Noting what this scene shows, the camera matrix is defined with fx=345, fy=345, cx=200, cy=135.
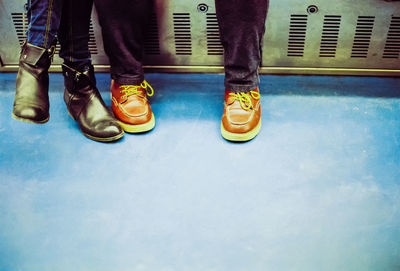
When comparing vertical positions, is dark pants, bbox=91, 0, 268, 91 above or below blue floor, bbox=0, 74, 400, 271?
above

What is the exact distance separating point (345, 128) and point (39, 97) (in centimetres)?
103

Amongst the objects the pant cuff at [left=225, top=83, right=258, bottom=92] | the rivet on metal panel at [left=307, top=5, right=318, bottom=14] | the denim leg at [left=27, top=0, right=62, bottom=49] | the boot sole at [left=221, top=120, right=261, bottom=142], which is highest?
the denim leg at [left=27, top=0, right=62, bottom=49]

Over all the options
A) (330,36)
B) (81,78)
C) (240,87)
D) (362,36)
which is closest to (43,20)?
(81,78)

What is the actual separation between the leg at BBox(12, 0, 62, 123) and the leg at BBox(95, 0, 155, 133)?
17 centimetres

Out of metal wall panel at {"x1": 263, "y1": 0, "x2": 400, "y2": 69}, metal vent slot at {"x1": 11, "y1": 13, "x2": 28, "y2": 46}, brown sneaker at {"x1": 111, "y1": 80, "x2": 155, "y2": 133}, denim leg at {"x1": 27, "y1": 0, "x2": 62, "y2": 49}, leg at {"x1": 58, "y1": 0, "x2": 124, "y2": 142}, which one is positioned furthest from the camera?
metal vent slot at {"x1": 11, "y1": 13, "x2": 28, "y2": 46}

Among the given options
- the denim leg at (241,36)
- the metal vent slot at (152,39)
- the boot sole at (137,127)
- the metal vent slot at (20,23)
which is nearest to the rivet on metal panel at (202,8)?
the metal vent slot at (152,39)

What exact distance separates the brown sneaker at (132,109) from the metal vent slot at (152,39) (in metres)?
0.30

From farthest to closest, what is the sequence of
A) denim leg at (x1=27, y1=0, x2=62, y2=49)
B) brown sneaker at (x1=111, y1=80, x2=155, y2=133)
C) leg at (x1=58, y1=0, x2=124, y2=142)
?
brown sneaker at (x1=111, y1=80, x2=155, y2=133) → leg at (x1=58, y1=0, x2=124, y2=142) → denim leg at (x1=27, y1=0, x2=62, y2=49)

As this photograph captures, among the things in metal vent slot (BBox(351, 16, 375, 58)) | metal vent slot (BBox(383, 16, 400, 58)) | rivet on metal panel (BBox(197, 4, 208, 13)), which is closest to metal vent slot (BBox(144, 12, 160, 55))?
rivet on metal panel (BBox(197, 4, 208, 13))

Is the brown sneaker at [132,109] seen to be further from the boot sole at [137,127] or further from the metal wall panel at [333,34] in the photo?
the metal wall panel at [333,34]

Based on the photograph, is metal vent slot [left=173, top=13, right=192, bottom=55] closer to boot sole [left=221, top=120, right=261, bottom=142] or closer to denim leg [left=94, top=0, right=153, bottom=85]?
denim leg [left=94, top=0, right=153, bottom=85]

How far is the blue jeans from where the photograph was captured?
100 centimetres

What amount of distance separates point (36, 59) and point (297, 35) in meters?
0.98

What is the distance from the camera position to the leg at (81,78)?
1.11 metres
